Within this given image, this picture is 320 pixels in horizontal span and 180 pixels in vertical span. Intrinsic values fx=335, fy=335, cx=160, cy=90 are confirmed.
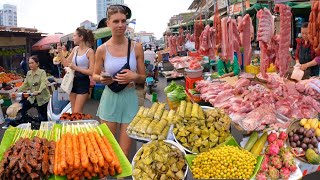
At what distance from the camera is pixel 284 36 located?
5039 millimetres

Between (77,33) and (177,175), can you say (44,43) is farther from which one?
(177,175)

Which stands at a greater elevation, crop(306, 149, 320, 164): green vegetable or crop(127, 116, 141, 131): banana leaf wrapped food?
crop(127, 116, 141, 131): banana leaf wrapped food

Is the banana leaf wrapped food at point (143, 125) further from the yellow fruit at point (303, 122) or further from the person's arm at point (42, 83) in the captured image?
the person's arm at point (42, 83)

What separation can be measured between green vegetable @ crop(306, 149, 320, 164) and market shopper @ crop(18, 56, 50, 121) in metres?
5.77

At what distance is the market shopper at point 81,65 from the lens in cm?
549

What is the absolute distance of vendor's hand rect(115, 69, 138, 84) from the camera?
3.46 metres

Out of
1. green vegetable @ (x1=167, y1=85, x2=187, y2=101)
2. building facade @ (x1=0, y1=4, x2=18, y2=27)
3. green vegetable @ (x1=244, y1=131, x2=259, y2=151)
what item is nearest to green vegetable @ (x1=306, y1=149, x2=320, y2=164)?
green vegetable @ (x1=244, y1=131, x2=259, y2=151)

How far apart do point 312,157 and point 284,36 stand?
2.32 metres

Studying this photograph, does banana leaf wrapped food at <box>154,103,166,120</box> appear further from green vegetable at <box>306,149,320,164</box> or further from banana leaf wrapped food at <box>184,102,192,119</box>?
green vegetable at <box>306,149,320,164</box>

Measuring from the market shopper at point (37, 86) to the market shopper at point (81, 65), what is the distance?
2050 mm

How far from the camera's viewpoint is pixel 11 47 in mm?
16891

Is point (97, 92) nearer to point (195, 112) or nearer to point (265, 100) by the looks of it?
point (265, 100)

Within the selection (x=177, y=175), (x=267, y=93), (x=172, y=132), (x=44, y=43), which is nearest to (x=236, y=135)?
(x=267, y=93)

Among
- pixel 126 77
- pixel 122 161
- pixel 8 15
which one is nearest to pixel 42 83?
pixel 126 77
